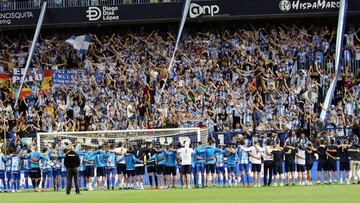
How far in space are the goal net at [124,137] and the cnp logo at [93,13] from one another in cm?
851

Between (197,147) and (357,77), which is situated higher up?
(357,77)

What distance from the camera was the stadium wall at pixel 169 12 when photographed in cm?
4834

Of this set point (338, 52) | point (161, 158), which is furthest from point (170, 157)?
point (338, 52)

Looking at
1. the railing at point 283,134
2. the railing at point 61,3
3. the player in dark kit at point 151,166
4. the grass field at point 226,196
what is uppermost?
the railing at point 61,3

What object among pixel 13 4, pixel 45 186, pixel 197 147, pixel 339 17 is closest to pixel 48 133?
pixel 45 186

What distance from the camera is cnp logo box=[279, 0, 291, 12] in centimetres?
4838

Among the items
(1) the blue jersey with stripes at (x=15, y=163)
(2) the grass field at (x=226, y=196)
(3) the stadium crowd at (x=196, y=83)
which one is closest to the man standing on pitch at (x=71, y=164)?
(2) the grass field at (x=226, y=196)

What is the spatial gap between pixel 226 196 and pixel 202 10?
62.1 feet

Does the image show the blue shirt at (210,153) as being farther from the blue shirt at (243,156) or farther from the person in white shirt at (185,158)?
the blue shirt at (243,156)

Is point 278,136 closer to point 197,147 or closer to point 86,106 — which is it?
point 197,147

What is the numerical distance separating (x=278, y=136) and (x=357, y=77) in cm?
717

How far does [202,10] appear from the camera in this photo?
48875 millimetres

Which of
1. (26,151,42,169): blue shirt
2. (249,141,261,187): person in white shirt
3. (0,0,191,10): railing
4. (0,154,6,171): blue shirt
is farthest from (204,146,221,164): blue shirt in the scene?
(0,0,191,10): railing

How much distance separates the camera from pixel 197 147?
129 feet
